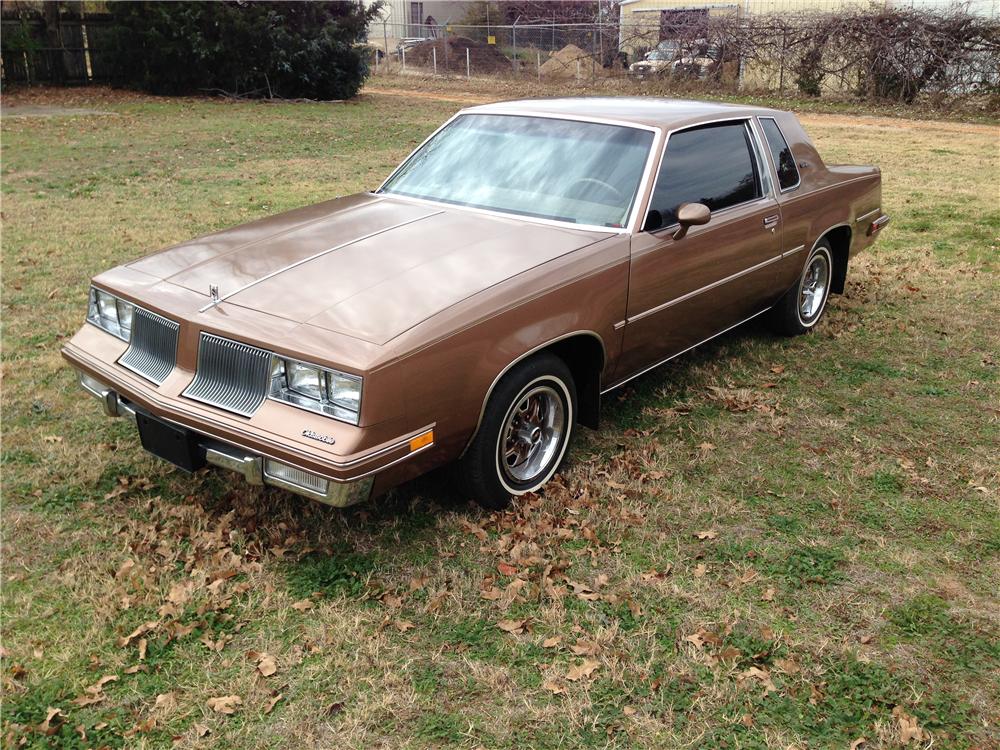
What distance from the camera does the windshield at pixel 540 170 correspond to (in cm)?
453

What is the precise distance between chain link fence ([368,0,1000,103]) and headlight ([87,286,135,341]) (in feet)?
69.8

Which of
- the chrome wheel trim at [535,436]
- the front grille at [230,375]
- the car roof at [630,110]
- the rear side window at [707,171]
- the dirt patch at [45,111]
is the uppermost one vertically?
the car roof at [630,110]

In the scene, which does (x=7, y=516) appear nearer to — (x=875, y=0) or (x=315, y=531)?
(x=315, y=531)

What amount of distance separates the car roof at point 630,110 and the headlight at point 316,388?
2.38 metres

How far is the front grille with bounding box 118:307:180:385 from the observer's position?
3729mm

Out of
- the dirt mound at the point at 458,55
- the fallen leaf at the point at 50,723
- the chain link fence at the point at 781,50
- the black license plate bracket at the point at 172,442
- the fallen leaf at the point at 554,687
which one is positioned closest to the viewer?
the fallen leaf at the point at 50,723

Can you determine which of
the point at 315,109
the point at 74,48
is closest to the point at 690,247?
the point at 315,109

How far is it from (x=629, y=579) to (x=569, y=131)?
8.17 ft

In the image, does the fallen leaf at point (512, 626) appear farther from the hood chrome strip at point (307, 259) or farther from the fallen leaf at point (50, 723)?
the hood chrome strip at point (307, 259)

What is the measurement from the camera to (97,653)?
3.16m

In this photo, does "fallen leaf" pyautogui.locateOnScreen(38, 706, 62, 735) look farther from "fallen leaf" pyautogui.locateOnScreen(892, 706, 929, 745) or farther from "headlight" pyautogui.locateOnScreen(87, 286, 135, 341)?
"fallen leaf" pyautogui.locateOnScreen(892, 706, 929, 745)

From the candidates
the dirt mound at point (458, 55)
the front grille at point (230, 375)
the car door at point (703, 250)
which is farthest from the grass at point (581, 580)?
the dirt mound at point (458, 55)

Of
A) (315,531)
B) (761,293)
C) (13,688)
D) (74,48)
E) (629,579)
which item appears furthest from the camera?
(74,48)

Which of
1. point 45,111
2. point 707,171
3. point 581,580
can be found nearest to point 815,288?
point 707,171
